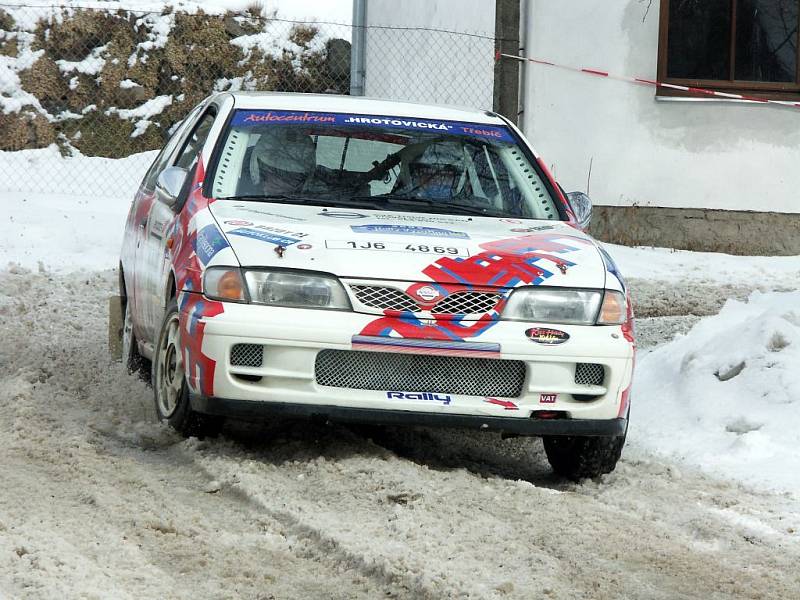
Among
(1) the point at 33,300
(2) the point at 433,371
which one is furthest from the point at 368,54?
(2) the point at 433,371

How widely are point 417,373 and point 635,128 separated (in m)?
9.62

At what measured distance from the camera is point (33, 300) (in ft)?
34.9

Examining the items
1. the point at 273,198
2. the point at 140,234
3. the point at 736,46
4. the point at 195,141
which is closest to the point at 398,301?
the point at 273,198

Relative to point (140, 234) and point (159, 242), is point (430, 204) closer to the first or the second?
point (159, 242)

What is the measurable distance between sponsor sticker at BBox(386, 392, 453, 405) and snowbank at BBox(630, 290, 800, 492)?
1.62 m

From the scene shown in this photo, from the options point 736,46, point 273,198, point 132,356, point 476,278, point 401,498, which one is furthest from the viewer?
point 736,46

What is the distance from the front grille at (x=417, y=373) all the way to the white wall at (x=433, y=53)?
972cm

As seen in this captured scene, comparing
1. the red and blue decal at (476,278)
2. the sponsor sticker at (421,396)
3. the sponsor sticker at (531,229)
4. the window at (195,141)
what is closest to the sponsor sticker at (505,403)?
the sponsor sticker at (421,396)

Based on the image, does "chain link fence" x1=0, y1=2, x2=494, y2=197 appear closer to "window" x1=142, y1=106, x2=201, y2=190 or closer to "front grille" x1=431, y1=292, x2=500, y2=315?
"window" x1=142, y1=106, x2=201, y2=190

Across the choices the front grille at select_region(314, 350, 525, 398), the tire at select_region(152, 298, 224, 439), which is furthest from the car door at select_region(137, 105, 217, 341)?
the front grille at select_region(314, 350, 525, 398)

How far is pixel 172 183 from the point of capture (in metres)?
6.42

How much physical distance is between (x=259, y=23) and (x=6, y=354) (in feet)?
58.3

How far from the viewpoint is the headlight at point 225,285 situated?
216 inches

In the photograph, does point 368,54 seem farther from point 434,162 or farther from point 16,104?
point 434,162
